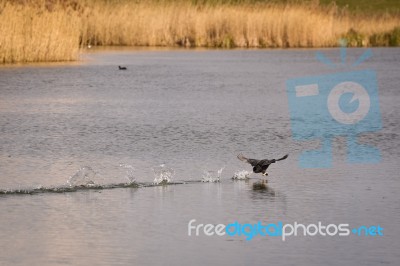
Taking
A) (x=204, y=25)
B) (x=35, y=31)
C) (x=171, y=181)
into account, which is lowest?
(x=171, y=181)

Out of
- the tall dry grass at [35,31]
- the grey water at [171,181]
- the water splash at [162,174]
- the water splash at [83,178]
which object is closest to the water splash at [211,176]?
the grey water at [171,181]

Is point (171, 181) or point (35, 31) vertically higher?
point (35, 31)

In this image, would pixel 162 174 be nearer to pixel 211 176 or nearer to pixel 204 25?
pixel 211 176

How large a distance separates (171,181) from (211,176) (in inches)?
19.8

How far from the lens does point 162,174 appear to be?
36.0 feet

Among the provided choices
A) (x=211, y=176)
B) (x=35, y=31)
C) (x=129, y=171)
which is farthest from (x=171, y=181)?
(x=35, y=31)

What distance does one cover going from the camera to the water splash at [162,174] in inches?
426

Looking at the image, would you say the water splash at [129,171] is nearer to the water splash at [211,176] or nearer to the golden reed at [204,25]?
the water splash at [211,176]

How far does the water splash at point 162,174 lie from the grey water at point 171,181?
2 centimetres

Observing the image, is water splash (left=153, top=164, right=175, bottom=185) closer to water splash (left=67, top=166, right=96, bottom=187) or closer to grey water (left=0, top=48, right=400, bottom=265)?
grey water (left=0, top=48, right=400, bottom=265)

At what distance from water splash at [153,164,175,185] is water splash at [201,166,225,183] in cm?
33

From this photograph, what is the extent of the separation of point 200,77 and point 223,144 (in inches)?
480

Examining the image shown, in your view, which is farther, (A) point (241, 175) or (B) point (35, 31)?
(B) point (35, 31)

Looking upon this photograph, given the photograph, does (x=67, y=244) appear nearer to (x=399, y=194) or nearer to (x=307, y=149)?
(x=399, y=194)
